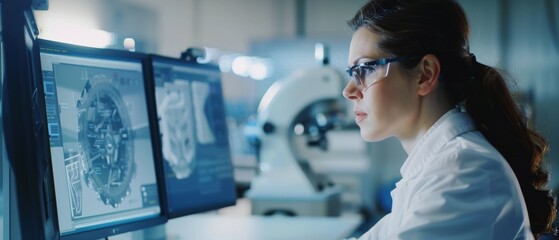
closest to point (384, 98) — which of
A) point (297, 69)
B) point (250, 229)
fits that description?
point (250, 229)

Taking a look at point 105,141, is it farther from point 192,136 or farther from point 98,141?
point 192,136

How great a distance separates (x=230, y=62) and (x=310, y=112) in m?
1.66

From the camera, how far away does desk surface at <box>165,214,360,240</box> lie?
5.93ft

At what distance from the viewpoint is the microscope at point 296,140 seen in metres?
2.47

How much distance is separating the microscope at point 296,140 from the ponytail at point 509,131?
1203 millimetres

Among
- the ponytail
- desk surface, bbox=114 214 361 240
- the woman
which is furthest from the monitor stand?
the ponytail

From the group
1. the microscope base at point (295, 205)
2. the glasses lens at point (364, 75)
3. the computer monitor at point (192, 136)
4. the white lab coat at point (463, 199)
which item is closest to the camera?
the white lab coat at point (463, 199)

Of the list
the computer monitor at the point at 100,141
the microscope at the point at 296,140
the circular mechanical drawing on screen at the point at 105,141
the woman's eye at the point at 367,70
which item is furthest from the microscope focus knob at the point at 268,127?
the woman's eye at the point at 367,70

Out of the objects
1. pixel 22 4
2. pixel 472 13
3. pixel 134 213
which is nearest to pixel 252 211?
pixel 134 213

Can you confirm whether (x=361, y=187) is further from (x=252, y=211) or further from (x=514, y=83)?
(x=514, y=83)

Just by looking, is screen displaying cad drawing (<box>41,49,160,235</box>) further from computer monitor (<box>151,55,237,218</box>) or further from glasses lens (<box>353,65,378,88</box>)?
glasses lens (<box>353,65,378,88</box>)

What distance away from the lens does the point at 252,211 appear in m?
2.50

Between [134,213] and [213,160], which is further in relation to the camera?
[213,160]

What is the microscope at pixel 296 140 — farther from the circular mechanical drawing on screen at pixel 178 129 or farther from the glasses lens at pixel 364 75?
the glasses lens at pixel 364 75
